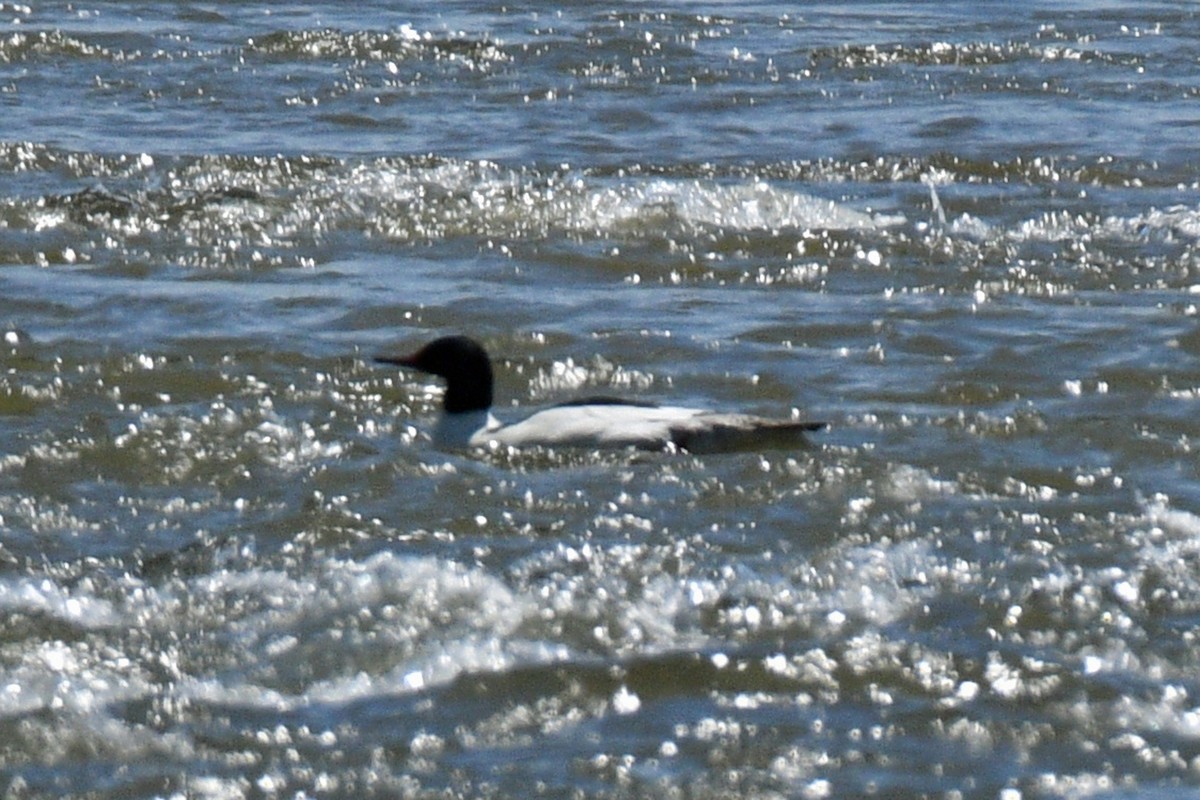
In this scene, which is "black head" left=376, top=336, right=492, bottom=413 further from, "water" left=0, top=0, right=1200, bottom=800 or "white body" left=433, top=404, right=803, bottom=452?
"white body" left=433, top=404, right=803, bottom=452

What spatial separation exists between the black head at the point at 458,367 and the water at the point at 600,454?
207mm

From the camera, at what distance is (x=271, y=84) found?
1708cm

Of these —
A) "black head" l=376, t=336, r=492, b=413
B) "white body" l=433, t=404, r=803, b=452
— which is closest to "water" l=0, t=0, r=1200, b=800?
"white body" l=433, t=404, r=803, b=452

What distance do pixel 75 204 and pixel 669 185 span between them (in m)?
3.19

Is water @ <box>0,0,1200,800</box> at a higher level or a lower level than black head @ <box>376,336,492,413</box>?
lower

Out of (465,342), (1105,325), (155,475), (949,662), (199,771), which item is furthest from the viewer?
(1105,325)

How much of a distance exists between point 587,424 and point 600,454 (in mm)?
130

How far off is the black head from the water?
207 mm

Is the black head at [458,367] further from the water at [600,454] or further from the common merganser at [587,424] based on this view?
the water at [600,454]

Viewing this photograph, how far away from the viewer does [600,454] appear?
8.77 metres

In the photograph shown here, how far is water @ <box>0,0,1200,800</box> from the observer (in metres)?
6.40

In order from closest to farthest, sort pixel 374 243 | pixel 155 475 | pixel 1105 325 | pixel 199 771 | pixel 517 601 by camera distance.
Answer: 1. pixel 199 771
2. pixel 517 601
3. pixel 155 475
4. pixel 1105 325
5. pixel 374 243

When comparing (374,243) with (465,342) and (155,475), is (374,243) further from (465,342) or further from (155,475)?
(155,475)

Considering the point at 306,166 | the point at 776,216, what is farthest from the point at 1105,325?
the point at 306,166
